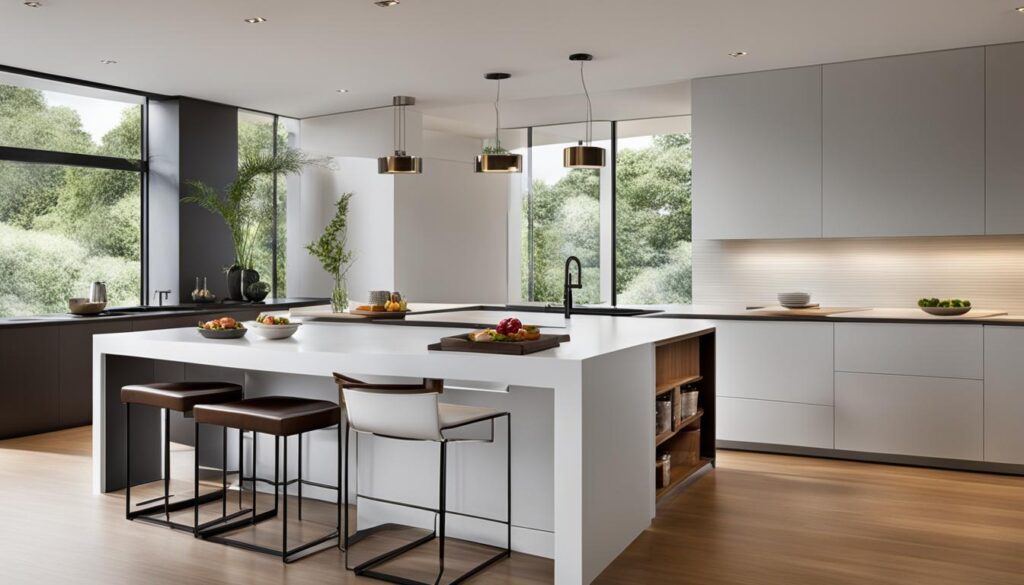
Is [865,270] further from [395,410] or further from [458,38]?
[395,410]

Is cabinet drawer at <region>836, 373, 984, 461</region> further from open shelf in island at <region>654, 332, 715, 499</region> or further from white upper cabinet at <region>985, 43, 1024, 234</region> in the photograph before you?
white upper cabinet at <region>985, 43, 1024, 234</region>

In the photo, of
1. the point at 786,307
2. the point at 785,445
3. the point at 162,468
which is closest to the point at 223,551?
the point at 162,468

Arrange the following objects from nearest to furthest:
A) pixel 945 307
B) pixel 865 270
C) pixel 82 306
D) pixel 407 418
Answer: pixel 407 418
pixel 945 307
pixel 865 270
pixel 82 306

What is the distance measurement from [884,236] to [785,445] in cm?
165

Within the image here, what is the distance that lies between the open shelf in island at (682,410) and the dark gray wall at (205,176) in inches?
187

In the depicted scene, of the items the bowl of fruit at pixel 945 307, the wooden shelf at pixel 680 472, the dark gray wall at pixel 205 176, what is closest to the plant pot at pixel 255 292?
the dark gray wall at pixel 205 176

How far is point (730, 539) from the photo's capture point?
3.75 metres

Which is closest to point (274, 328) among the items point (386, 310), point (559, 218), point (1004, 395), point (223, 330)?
point (223, 330)

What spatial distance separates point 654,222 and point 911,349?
725 cm

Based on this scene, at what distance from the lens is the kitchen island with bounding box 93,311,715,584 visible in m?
3.11

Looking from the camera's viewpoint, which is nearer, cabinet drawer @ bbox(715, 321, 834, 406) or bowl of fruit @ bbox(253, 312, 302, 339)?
bowl of fruit @ bbox(253, 312, 302, 339)

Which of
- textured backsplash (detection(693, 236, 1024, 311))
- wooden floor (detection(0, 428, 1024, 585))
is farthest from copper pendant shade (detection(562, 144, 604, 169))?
wooden floor (detection(0, 428, 1024, 585))

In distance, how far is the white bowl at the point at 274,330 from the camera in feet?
13.6

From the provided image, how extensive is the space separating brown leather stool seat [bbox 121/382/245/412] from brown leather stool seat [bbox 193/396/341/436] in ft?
0.66
